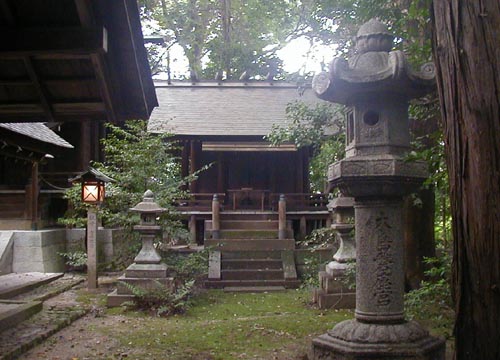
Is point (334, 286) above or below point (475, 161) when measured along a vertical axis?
below

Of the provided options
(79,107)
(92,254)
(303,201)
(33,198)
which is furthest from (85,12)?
(303,201)

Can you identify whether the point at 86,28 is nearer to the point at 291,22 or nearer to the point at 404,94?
the point at 404,94

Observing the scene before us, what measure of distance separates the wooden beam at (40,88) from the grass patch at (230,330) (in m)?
3.04

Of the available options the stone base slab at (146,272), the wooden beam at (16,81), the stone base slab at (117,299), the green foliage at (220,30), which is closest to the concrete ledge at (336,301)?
the stone base slab at (146,272)

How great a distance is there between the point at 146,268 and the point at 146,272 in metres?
0.08

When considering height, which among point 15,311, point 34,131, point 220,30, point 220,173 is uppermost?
point 220,30

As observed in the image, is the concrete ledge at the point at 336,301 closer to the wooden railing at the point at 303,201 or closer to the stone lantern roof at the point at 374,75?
the stone lantern roof at the point at 374,75

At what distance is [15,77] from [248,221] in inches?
443

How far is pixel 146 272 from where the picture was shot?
999 cm

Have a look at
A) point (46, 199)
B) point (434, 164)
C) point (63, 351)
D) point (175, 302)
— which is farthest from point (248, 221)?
point (434, 164)

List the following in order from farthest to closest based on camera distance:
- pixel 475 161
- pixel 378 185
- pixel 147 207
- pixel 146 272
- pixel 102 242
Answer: pixel 102 242, pixel 147 207, pixel 146 272, pixel 378 185, pixel 475 161

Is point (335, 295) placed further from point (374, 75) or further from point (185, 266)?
point (374, 75)

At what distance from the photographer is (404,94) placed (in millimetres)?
5715

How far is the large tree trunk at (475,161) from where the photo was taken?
3.44 metres
